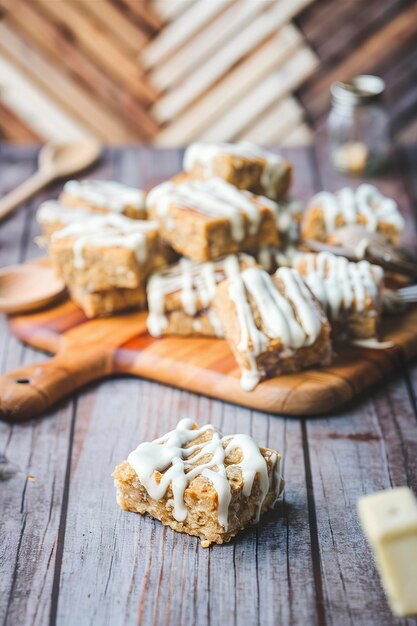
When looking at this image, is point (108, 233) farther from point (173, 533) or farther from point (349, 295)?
point (173, 533)

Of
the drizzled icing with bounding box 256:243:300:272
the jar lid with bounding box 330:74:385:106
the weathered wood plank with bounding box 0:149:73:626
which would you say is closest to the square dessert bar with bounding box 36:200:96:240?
the weathered wood plank with bounding box 0:149:73:626

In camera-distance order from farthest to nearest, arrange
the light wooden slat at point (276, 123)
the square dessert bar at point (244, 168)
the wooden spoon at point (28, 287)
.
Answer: the light wooden slat at point (276, 123), the square dessert bar at point (244, 168), the wooden spoon at point (28, 287)

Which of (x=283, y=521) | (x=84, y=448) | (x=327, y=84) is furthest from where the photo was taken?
(x=327, y=84)

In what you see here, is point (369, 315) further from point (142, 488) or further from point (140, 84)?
point (140, 84)

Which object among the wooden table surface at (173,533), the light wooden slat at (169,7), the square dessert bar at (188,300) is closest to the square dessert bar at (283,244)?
the square dessert bar at (188,300)

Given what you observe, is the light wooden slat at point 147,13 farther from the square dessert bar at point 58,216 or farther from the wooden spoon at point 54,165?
the square dessert bar at point 58,216

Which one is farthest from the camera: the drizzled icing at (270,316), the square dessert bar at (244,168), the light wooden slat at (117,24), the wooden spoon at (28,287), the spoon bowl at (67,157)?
the light wooden slat at (117,24)

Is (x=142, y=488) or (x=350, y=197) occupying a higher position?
(x=142, y=488)

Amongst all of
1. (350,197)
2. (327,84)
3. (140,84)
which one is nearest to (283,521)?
(350,197)
